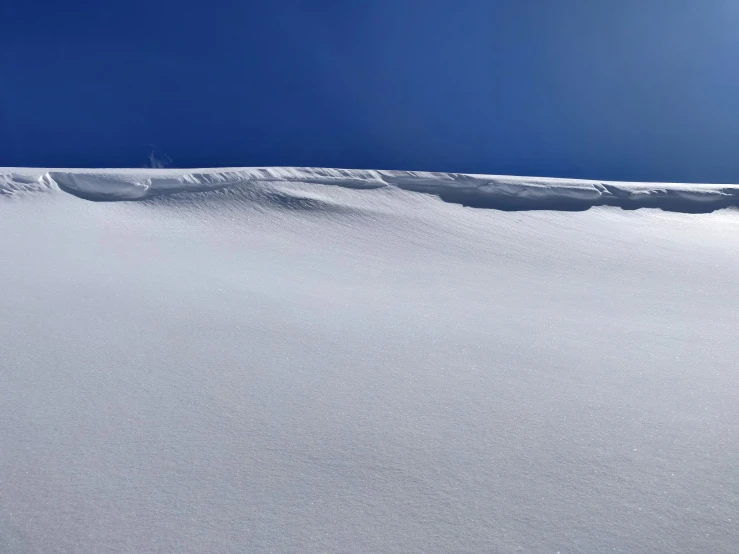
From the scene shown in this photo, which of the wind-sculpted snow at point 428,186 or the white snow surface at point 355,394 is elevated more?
the wind-sculpted snow at point 428,186

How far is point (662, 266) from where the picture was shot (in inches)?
48.8

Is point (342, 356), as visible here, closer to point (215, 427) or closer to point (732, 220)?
point (215, 427)

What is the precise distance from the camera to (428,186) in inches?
65.9

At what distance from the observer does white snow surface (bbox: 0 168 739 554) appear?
0.45 metres

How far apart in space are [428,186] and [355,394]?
44.0 inches

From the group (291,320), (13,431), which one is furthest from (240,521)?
(291,320)

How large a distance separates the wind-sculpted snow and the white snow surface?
173 mm

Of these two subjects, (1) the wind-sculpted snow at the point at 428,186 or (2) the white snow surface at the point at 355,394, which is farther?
(1) the wind-sculpted snow at the point at 428,186

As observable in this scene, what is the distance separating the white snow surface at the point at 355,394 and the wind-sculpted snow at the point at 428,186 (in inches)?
6.8

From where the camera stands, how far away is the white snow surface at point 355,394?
17.8 inches

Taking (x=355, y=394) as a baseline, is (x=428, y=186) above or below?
above

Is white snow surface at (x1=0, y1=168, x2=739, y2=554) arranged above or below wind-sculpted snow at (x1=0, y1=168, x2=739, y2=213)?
below

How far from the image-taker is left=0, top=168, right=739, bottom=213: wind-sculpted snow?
1.46 metres

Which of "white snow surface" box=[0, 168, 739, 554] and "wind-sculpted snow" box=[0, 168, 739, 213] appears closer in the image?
"white snow surface" box=[0, 168, 739, 554]
